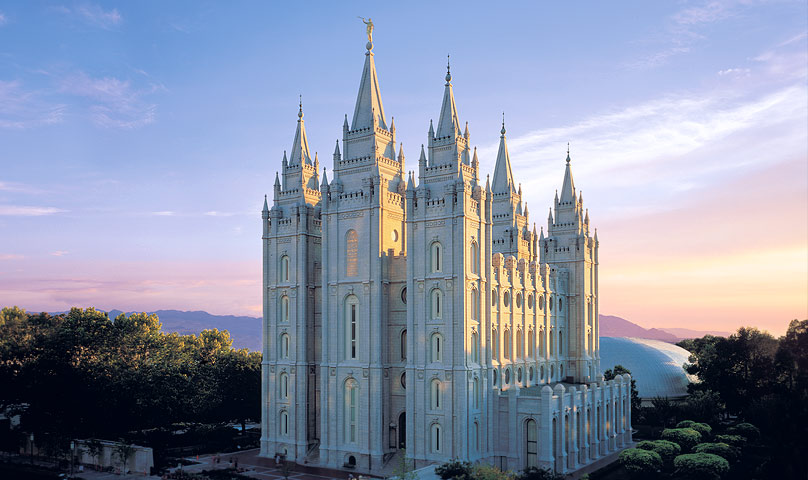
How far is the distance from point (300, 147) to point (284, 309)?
1549cm

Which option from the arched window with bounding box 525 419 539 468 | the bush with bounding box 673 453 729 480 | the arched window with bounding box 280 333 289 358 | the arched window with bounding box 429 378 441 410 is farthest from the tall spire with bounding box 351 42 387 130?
the bush with bounding box 673 453 729 480

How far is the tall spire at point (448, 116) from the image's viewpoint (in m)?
54.2

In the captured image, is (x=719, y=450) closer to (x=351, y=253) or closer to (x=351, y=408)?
(x=351, y=408)

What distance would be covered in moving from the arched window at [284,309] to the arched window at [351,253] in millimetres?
8551

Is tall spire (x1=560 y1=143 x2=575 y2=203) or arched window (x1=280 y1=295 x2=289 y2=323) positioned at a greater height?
tall spire (x1=560 y1=143 x2=575 y2=203)

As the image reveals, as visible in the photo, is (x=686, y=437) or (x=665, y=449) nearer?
(x=665, y=449)

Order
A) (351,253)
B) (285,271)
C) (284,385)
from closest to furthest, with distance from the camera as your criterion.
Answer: (351,253) → (284,385) → (285,271)

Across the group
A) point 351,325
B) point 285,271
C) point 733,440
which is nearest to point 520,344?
point 351,325

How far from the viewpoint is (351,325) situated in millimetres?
54844

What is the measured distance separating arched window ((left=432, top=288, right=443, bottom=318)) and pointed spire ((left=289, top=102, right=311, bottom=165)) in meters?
19.9

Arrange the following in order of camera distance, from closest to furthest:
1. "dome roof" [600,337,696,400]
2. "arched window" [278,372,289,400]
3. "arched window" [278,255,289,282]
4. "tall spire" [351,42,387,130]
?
"tall spire" [351,42,387,130], "arched window" [278,372,289,400], "arched window" [278,255,289,282], "dome roof" [600,337,696,400]

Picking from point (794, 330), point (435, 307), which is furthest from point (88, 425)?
point (794, 330)

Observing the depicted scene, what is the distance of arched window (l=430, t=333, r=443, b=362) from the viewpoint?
50562mm

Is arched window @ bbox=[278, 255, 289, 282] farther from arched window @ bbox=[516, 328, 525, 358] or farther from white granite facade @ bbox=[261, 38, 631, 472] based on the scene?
arched window @ bbox=[516, 328, 525, 358]
